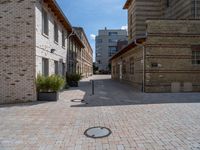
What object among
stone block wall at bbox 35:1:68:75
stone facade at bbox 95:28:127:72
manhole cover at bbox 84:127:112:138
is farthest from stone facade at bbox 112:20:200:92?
stone facade at bbox 95:28:127:72

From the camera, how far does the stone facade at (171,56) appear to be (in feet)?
41.6

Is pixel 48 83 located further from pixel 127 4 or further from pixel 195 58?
pixel 127 4

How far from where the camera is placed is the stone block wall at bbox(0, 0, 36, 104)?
363 inches

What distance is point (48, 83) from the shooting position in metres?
9.57

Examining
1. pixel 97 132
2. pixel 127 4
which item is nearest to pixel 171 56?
pixel 97 132

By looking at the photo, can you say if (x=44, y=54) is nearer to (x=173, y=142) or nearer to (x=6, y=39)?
(x=6, y=39)

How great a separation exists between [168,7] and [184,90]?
10379mm

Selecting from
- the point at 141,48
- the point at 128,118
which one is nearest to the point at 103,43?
the point at 141,48

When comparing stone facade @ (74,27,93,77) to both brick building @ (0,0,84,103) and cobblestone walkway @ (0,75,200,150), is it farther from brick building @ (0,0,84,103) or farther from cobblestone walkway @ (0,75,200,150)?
cobblestone walkway @ (0,75,200,150)

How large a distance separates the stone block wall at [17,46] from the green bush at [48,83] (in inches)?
15.6

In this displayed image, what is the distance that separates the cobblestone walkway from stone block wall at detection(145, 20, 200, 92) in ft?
15.5

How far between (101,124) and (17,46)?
5703mm

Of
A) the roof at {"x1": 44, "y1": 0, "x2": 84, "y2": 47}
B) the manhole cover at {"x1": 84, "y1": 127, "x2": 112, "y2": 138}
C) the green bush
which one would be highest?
the roof at {"x1": 44, "y1": 0, "x2": 84, "y2": 47}

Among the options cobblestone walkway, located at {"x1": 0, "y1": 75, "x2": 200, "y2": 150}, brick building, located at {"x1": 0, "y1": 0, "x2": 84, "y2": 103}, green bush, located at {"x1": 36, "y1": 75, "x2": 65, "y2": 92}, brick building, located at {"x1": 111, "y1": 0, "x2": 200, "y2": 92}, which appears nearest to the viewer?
cobblestone walkway, located at {"x1": 0, "y1": 75, "x2": 200, "y2": 150}
